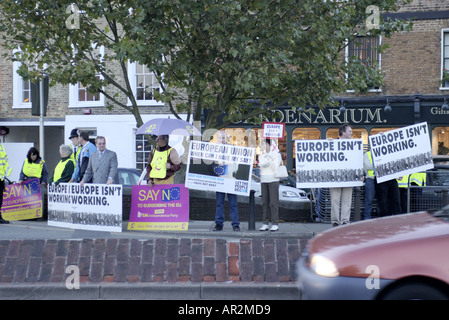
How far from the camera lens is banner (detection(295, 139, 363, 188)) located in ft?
36.0

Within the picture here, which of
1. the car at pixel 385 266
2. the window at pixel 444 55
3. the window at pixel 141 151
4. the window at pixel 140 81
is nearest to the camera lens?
the car at pixel 385 266

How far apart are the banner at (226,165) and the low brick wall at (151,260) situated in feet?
14.7

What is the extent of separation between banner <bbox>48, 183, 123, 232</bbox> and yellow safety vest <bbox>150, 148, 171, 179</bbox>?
0.92 meters

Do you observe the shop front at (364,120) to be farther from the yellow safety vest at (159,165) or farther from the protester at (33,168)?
the yellow safety vest at (159,165)

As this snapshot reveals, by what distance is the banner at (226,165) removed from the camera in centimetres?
1148

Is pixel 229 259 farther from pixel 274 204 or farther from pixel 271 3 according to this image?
pixel 271 3

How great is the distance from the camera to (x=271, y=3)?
12797 mm

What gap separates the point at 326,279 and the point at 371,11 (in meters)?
9.73

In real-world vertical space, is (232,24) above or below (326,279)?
above

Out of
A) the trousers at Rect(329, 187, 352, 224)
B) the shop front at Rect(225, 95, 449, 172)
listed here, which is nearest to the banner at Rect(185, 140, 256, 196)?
the trousers at Rect(329, 187, 352, 224)

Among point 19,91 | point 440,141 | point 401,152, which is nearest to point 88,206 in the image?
point 401,152

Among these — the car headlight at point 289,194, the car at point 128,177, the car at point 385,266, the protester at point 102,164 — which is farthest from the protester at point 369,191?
the car at point 385,266
